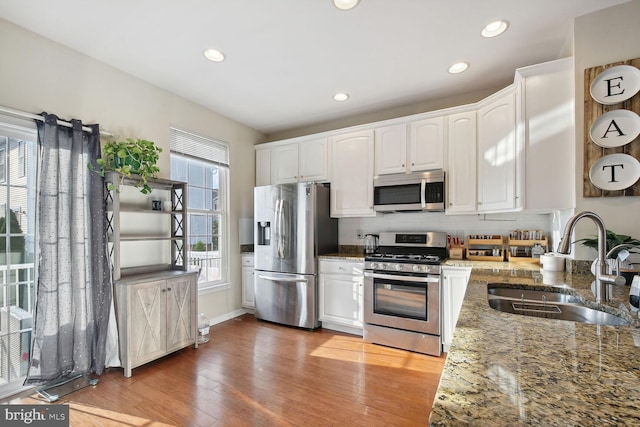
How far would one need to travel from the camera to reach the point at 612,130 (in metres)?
2.00

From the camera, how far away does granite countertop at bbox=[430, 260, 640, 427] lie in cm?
52

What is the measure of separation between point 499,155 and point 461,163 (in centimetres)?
40

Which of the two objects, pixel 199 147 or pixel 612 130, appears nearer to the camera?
pixel 612 130

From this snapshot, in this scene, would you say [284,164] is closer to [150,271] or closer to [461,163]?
[150,271]

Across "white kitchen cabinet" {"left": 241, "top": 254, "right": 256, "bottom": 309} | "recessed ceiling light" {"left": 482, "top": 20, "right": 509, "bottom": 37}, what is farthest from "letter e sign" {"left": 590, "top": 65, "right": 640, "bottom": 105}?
"white kitchen cabinet" {"left": 241, "top": 254, "right": 256, "bottom": 309}

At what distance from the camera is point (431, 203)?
320 cm

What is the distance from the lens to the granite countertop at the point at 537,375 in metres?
0.52

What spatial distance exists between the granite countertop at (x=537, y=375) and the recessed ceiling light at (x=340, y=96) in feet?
9.21

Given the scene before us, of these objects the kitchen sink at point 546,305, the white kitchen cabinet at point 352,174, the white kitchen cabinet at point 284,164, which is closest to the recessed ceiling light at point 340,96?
the white kitchen cabinet at point 352,174

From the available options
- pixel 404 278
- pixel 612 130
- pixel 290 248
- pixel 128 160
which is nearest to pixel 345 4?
pixel 612 130

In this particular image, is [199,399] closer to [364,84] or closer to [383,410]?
[383,410]

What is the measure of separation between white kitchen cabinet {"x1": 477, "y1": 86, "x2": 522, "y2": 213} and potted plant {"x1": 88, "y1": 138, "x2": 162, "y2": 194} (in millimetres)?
3129

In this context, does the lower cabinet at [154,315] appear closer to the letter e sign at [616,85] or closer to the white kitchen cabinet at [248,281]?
the white kitchen cabinet at [248,281]

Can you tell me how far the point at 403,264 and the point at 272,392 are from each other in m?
1.68
